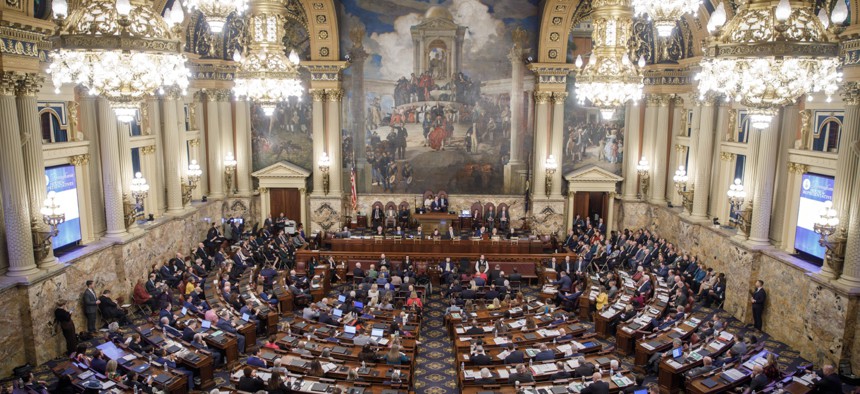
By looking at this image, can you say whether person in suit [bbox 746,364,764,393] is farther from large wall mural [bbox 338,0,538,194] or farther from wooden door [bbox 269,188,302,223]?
wooden door [bbox 269,188,302,223]

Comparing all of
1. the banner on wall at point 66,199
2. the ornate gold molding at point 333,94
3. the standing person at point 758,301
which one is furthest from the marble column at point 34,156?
the standing person at point 758,301

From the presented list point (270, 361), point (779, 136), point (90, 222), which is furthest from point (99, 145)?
point (779, 136)

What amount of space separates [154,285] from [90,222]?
303 cm

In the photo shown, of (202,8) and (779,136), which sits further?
(779,136)

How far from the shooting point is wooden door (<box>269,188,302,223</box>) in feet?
105

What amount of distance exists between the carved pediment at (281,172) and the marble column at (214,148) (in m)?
1.77

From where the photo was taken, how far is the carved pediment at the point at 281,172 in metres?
31.3

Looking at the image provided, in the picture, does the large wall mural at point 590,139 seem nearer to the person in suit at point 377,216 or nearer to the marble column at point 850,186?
the person in suit at point 377,216

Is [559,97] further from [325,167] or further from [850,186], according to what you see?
[850,186]

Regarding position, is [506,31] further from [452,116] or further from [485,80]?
[452,116]

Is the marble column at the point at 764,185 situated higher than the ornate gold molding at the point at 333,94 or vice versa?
the ornate gold molding at the point at 333,94

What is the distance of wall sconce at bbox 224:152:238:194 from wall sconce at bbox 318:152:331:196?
441cm

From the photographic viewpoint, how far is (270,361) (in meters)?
15.3

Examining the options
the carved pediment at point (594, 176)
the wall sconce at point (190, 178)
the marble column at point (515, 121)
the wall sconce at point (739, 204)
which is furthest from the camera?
the carved pediment at point (594, 176)
